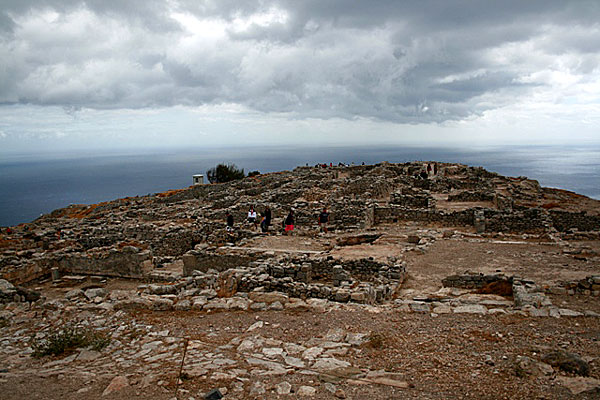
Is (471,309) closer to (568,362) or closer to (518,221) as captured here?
(568,362)

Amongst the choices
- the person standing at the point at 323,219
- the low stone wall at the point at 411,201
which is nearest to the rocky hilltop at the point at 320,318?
the person standing at the point at 323,219

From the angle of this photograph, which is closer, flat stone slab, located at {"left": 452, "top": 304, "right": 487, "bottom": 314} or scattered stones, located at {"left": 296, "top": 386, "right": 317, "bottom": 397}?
scattered stones, located at {"left": 296, "top": 386, "right": 317, "bottom": 397}

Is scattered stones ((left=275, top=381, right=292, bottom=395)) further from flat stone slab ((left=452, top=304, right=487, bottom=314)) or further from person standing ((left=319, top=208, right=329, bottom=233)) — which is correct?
person standing ((left=319, top=208, right=329, bottom=233))

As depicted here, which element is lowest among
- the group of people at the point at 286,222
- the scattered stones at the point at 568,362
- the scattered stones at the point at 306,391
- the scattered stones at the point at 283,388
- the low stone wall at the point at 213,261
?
the low stone wall at the point at 213,261

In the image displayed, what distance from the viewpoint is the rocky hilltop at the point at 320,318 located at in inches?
179

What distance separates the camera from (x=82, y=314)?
7.34 m

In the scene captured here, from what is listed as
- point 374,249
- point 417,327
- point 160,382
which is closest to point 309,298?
point 417,327

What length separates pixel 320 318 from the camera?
693cm

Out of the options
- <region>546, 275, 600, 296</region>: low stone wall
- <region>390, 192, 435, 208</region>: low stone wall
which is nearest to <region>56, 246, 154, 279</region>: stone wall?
<region>546, 275, 600, 296</region>: low stone wall

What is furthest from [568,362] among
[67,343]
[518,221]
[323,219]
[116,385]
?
[518,221]

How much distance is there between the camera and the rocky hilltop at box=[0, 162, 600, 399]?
14.9 ft

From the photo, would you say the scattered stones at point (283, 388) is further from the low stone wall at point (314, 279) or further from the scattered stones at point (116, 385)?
the low stone wall at point (314, 279)

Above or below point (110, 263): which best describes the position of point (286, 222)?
above

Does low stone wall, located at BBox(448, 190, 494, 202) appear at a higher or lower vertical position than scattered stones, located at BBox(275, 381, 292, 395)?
higher
